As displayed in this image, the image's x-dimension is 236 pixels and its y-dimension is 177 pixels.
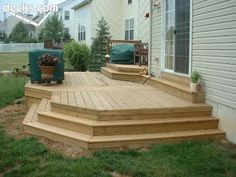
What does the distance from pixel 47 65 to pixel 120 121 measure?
3.22m

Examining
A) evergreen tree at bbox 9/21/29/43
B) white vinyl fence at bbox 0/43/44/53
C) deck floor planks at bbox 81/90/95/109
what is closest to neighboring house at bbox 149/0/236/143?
deck floor planks at bbox 81/90/95/109

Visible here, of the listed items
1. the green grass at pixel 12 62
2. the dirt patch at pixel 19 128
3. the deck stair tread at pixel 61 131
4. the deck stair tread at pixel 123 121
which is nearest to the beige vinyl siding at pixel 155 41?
the deck stair tread at pixel 123 121

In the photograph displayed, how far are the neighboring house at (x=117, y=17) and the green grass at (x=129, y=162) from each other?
1360 cm

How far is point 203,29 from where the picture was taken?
5957 millimetres

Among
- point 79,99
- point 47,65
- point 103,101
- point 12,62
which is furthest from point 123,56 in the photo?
point 12,62

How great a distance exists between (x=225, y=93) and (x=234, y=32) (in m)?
0.87

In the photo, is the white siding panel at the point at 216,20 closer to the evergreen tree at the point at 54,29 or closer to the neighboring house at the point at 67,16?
the evergreen tree at the point at 54,29

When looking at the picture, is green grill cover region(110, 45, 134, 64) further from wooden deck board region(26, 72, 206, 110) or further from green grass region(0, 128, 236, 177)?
green grass region(0, 128, 236, 177)

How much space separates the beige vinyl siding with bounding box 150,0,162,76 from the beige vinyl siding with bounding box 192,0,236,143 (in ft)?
6.28

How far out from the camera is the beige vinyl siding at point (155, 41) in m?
8.16

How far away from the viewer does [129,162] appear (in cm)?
438

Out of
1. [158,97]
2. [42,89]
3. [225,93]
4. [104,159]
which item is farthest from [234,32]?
[42,89]

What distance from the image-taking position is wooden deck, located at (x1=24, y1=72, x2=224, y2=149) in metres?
5.05

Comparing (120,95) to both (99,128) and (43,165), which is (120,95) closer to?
(99,128)
